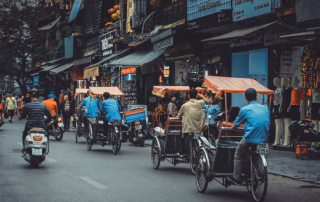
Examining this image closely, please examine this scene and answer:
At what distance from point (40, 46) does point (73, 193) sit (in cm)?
4626

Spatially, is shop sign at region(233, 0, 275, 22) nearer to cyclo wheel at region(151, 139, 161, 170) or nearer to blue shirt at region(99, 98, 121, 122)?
blue shirt at region(99, 98, 121, 122)

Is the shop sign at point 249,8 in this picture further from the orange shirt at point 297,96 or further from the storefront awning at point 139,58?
the storefront awning at point 139,58

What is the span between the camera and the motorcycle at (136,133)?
18228 millimetres

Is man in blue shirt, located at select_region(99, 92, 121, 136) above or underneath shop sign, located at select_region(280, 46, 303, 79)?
underneath

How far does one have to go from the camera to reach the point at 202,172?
8.87 meters

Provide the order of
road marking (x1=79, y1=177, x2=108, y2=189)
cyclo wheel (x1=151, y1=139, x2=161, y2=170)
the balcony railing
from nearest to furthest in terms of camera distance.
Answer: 1. road marking (x1=79, y1=177, x2=108, y2=189)
2. cyclo wheel (x1=151, y1=139, x2=161, y2=170)
3. the balcony railing

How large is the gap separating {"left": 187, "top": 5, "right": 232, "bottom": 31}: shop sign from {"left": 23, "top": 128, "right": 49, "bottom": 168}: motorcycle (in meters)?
8.60

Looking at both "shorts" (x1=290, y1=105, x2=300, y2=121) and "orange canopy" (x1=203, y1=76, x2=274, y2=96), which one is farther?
"shorts" (x1=290, y1=105, x2=300, y2=121)

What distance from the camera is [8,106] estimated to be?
33625 millimetres

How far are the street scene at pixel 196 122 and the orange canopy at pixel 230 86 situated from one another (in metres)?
0.02

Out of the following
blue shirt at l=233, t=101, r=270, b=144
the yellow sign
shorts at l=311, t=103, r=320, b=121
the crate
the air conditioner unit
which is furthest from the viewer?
the yellow sign

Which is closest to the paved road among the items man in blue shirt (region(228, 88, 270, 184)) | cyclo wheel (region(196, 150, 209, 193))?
cyclo wheel (region(196, 150, 209, 193))

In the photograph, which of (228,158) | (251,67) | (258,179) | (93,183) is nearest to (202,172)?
(228,158)

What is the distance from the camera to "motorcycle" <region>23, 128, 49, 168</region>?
38.7ft
